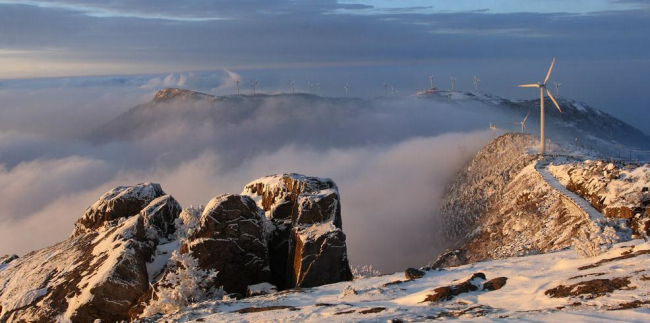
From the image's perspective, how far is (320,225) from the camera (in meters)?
55.8

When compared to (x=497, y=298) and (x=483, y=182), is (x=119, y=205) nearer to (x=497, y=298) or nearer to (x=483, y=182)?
(x=497, y=298)

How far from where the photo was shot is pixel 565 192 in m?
88.4

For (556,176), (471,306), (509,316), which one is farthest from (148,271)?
(556,176)

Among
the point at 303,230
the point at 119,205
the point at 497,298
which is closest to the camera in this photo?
the point at 497,298

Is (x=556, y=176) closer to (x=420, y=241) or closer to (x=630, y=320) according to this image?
(x=420, y=241)

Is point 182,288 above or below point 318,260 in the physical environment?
above

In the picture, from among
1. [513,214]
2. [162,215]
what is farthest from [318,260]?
[513,214]

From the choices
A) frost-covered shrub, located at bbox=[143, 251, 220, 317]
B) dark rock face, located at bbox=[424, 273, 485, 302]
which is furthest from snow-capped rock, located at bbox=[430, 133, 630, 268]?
frost-covered shrub, located at bbox=[143, 251, 220, 317]

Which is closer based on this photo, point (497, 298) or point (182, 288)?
point (497, 298)

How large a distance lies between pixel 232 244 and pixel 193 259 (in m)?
4.19

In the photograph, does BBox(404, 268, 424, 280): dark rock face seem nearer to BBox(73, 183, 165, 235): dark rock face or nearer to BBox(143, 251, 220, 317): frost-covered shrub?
BBox(143, 251, 220, 317): frost-covered shrub

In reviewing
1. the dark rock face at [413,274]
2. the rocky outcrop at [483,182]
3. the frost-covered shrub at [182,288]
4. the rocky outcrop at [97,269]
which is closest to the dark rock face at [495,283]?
the dark rock face at [413,274]

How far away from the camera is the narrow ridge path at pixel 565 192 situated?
71.8 meters

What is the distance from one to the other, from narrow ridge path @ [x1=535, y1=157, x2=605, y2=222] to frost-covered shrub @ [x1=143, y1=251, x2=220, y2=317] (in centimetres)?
3747
